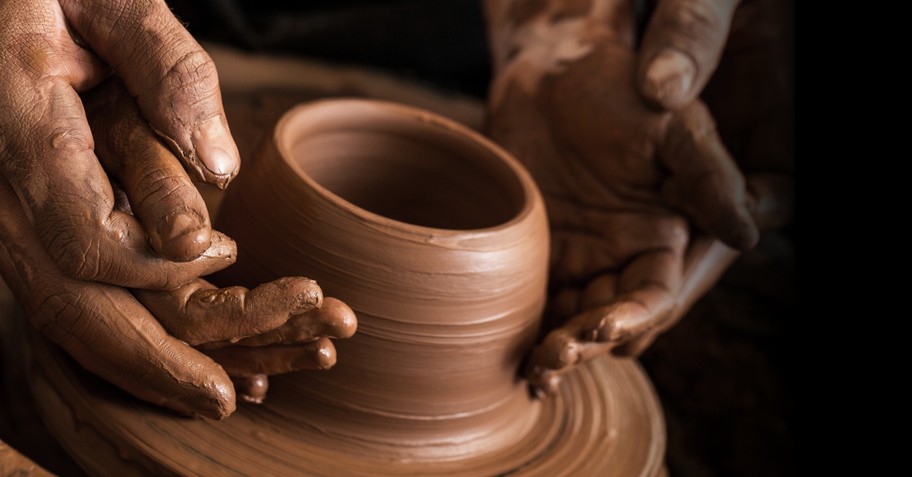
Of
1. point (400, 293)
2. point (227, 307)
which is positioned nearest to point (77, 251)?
point (227, 307)

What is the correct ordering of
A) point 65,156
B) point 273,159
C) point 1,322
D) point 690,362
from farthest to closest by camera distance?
point 690,362, point 1,322, point 273,159, point 65,156

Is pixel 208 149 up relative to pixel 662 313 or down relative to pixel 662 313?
up

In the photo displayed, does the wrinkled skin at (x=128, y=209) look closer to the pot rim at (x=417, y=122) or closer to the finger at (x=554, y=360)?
the pot rim at (x=417, y=122)

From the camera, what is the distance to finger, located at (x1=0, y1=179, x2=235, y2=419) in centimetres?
92

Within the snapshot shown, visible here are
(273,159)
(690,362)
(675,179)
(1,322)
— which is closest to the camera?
(273,159)

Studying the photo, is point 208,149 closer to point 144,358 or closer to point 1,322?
point 144,358

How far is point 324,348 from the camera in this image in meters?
0.95

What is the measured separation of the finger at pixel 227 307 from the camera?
90cm

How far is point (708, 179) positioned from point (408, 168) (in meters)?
0.49

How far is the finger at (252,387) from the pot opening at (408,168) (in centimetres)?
37

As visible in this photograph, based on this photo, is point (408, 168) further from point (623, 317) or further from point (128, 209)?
point (128, 209)

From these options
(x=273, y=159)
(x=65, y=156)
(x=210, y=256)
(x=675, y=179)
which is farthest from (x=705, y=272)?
(x=65, y=156)

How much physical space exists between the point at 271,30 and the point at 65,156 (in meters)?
1.38

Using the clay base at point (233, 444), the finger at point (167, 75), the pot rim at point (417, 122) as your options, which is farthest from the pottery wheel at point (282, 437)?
the finger at point (167, 75)
